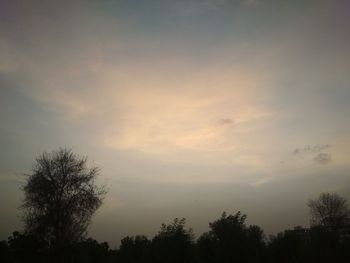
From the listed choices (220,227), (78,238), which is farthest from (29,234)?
(220,227)

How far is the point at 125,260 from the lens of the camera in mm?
67000

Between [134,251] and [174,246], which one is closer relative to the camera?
[174,246]

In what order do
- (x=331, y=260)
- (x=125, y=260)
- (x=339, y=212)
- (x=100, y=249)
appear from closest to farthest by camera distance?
(x=331, y=260), (x=125, y=260), (x=339, y=212), (x=100, y=249)

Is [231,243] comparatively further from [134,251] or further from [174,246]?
[134,251]

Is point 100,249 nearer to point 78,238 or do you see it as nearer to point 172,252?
point 172,252

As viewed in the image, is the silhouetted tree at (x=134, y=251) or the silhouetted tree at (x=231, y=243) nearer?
the silhouetted tree at (x=231, y=243)

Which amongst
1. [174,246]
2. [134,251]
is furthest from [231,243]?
[134,251]

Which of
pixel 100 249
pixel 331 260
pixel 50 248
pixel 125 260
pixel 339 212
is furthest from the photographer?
pixel 100 249

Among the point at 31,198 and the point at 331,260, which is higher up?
the point at 31,198

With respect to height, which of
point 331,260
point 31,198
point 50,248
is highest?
point 31,198

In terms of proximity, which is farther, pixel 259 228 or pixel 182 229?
pixel 259 228

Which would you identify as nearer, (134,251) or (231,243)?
(231,243)

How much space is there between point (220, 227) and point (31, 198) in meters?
31.2

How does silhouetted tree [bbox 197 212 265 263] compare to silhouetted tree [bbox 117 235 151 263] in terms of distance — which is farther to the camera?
silhouetted tree [bbox 117 235 151 263]
